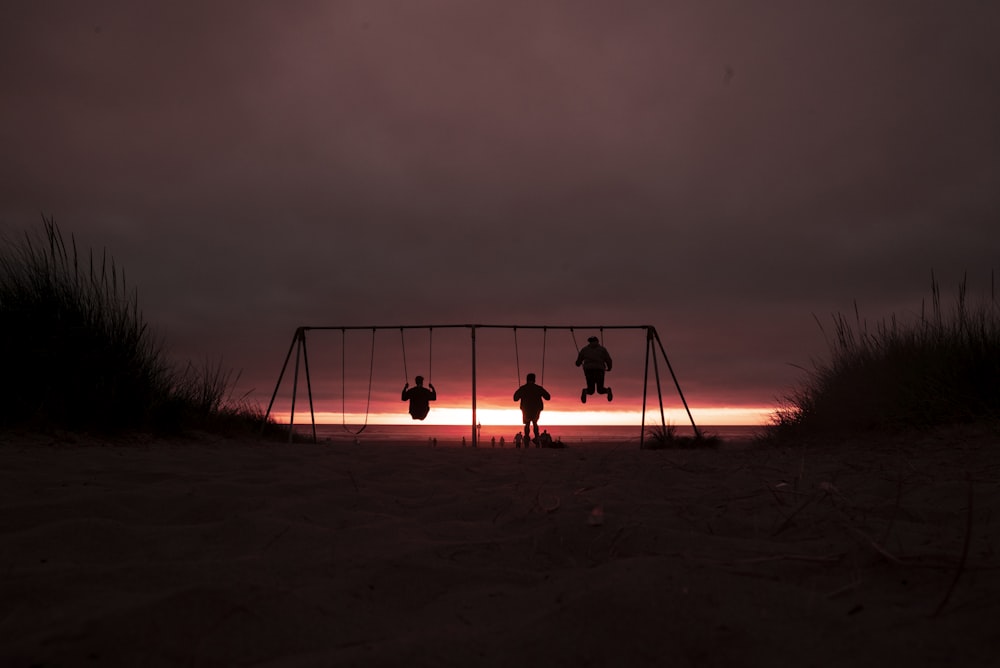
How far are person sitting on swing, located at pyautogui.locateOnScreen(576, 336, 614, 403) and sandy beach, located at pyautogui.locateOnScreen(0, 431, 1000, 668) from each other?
7.72 metres

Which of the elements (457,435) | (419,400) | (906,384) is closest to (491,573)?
(906,384)

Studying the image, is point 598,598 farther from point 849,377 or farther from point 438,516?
point 849,377

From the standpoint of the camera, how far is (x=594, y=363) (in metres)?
11.4

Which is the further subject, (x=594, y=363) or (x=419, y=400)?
(x=419, y=400)

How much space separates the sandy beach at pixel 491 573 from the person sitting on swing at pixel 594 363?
304 inches

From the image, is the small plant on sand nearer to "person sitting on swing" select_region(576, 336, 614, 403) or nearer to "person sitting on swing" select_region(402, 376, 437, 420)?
"person sitting on swing" select_region(576, 336, 614, 403)

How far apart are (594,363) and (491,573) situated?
31.5 feet

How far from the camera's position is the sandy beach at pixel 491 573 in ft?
4.33

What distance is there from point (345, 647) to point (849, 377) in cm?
847

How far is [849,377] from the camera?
8.21 meters

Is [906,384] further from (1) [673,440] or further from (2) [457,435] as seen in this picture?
(2) [457,435]

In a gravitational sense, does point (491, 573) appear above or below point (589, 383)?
below

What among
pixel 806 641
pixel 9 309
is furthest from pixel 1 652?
pixel 9 309

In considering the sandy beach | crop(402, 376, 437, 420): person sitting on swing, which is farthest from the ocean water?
the sandy beach
